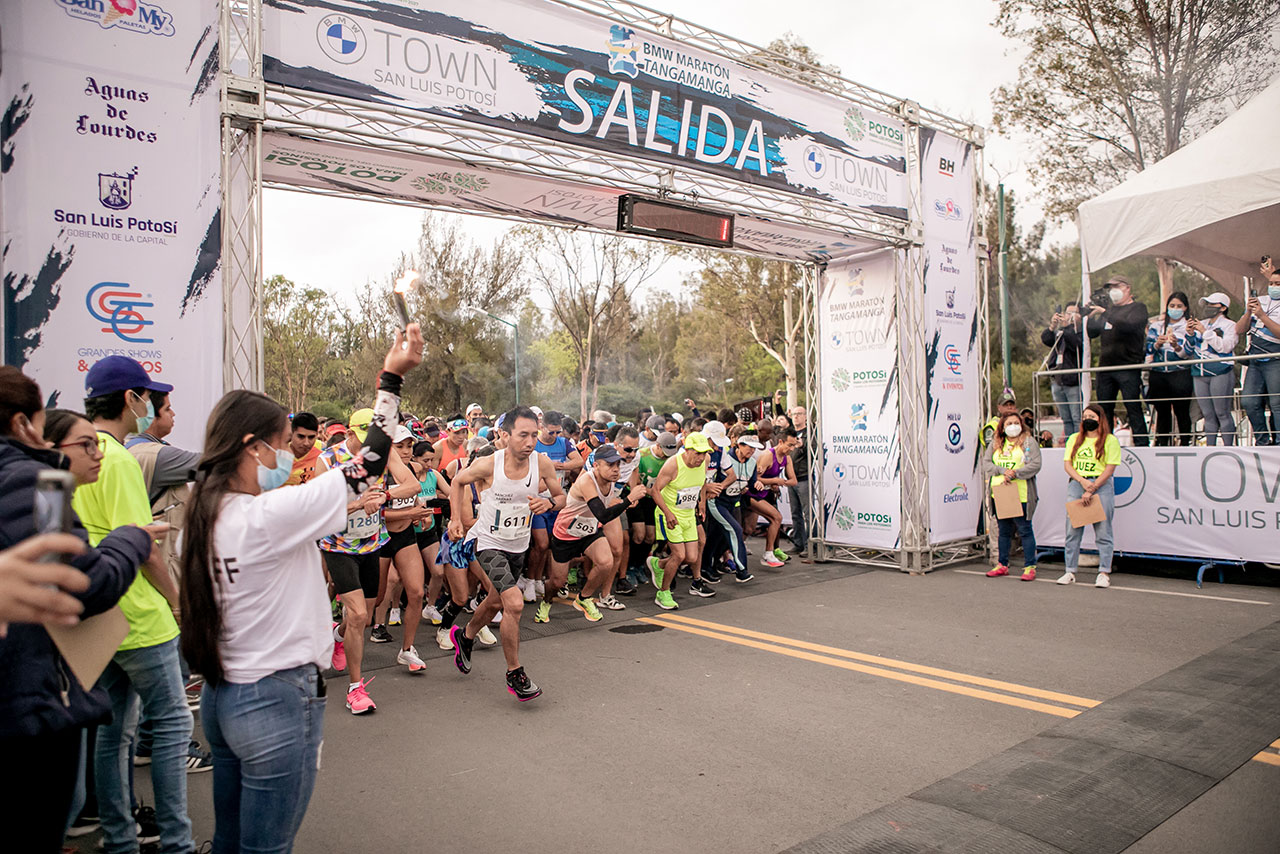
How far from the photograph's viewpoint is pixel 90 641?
7.36ft

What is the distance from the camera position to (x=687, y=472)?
28.2 feet

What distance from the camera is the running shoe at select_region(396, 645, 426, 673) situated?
626 centimetres

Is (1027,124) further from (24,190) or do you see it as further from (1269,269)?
(24,190)

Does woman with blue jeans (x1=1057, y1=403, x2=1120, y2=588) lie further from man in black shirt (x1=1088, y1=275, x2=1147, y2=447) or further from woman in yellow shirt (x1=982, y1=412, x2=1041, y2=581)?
man in black shirt (x1=1088, y1=275, x2=1147, y2=447)

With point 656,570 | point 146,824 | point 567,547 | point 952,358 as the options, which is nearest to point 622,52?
point 567,547

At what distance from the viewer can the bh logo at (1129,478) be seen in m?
9.85

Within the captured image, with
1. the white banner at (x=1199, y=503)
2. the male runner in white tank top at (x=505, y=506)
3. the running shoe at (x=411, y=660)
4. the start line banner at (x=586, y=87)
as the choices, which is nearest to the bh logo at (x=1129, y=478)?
the white banner at (x=1199, y=503)

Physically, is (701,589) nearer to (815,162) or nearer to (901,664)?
(901,664)

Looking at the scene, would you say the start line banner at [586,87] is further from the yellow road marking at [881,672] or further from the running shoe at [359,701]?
the yellow road marking at [881,672]

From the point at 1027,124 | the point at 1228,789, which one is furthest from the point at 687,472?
the point at 1027,124

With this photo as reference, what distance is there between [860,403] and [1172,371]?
3.78 meters

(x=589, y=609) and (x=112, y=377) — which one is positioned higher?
(x=112, y=377)

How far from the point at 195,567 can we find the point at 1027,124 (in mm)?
27983

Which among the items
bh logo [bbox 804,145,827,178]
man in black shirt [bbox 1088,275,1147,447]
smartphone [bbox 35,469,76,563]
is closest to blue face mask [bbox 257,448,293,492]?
smartphone [bbox 35,469,76,563]
